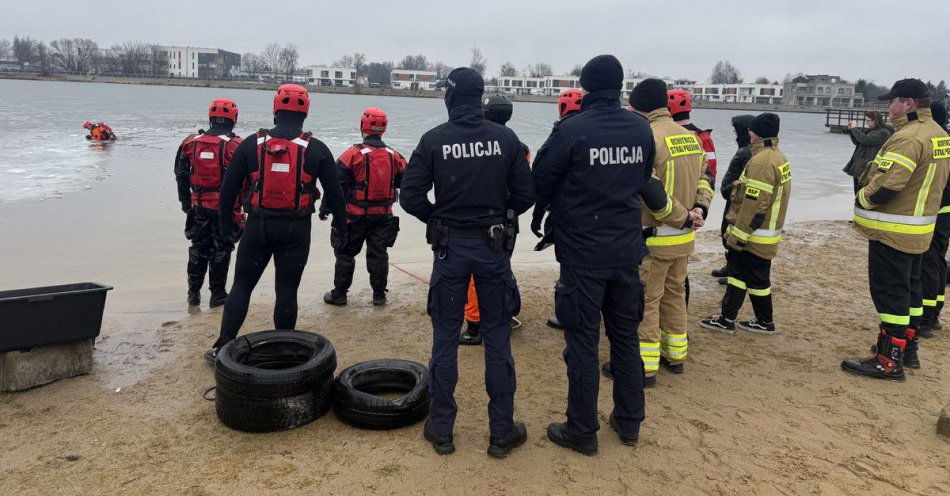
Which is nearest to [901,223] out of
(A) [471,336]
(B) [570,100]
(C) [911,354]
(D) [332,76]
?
(C) [911,354]

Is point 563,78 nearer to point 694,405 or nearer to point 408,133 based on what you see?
point 408,133

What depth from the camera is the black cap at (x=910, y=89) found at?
5062 millimetres

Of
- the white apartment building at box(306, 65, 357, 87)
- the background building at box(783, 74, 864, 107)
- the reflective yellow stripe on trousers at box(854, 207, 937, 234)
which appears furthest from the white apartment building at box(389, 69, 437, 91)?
the reflective yellow stripe on trousers at box(854, 207, 937, 234)

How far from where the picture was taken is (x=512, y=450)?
3.92 metres

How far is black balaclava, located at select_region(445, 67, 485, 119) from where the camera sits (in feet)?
12.3

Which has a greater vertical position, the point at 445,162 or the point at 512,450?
the point at 445,162

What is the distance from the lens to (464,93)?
377 centimetres

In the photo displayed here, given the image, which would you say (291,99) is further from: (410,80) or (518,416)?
(410,80)

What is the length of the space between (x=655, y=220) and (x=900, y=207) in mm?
2129

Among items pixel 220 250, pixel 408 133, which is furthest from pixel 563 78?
pixel 220 250

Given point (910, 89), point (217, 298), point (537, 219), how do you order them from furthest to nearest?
point (217, 298), point (910, 89), point (537, 219)

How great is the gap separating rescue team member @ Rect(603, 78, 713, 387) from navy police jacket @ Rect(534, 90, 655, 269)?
34.7 inches

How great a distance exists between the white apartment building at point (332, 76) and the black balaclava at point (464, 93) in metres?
144

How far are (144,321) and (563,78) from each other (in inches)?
6453
